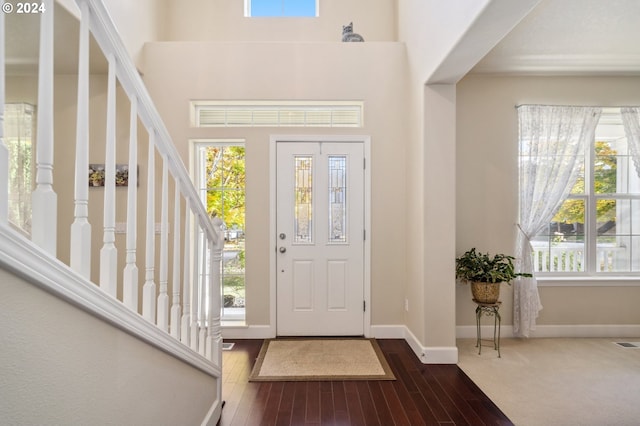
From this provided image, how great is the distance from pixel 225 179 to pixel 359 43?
6.70 feet

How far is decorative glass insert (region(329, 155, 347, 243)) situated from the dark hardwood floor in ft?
4.57

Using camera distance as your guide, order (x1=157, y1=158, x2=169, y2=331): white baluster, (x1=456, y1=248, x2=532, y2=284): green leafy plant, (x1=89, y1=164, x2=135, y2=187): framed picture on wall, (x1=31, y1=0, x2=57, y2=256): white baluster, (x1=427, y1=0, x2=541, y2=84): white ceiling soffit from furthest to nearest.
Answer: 1. (x1=89, y1=164, x2=135, y2=187): framed picture on wall
2. (x1=456, y1=248, x2=532, y2=284): green leafy plant
3. (x1=427, y1=0, x2=541, y2=84): white ceiling soffit
4. (x1=157, y1=158, x2=169, y2=331): white baluster
5. (x1=31, y1=0, x2=57, y2=256): white baluster

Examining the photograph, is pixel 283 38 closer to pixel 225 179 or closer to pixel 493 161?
pixel 225 179

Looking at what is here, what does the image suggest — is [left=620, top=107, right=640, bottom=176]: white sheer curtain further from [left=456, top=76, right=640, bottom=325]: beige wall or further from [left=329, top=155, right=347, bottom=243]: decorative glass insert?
[left=329, top=155, right=347, bottom=243]: decorative glass insert

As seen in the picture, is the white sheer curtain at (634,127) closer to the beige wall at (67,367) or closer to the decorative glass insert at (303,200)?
the decorative glass insert at (303,200)

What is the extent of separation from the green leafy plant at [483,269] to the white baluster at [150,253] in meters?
2.77

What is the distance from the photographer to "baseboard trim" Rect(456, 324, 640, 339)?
3473 mm

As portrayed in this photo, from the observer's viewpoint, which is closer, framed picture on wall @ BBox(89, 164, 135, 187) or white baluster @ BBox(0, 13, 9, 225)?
white baluster @ BBox(0, 13, 9, 225)

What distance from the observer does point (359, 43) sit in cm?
346

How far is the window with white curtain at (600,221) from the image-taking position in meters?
3.59

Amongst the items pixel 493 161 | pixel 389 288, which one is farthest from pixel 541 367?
pixel 493 161

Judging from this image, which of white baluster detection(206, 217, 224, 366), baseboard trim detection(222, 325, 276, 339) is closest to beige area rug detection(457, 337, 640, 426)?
baseboard trim detection(222, 325, 276, 339)

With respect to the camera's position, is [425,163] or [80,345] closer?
[80,345]

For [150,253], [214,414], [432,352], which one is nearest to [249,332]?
[214,414]
